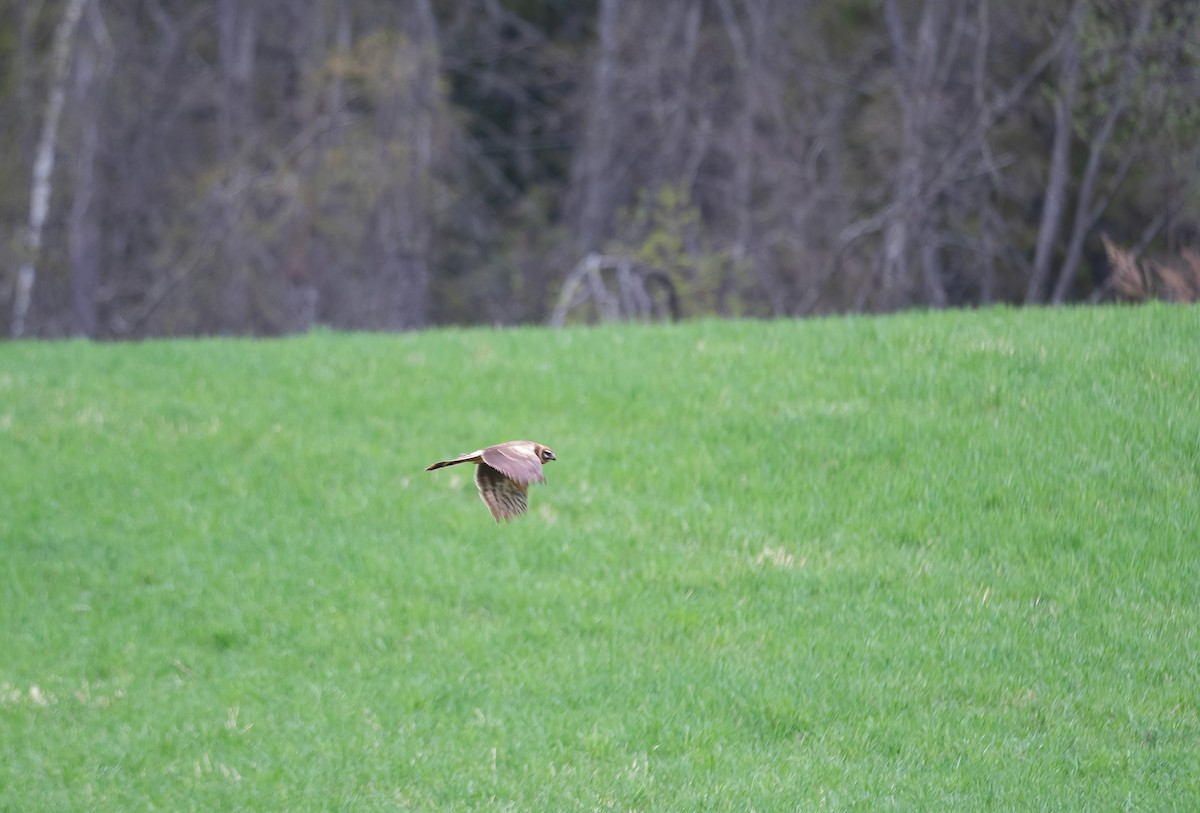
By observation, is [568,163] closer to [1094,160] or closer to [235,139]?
[235,139]

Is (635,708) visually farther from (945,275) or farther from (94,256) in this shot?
(94,256)

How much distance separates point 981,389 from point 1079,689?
3015mm

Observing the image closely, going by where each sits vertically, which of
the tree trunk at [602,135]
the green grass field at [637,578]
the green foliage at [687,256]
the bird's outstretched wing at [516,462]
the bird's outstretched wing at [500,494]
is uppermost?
the tree trunk at [602,135]

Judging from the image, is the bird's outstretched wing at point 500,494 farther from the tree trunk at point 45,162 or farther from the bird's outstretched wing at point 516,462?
the tree trunk at point 45,162

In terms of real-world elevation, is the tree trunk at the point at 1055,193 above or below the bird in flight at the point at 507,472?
above

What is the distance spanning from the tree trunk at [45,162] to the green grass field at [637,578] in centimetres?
1106

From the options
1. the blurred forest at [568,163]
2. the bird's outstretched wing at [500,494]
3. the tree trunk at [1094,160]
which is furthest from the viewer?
the blurred forest at [568,163]

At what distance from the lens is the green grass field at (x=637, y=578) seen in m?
6.32

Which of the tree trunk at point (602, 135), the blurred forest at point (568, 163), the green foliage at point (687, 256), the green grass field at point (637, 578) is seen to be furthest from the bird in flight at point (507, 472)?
the tree trunk at point (602, 135)

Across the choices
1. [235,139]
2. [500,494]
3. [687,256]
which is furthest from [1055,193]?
[500,494]

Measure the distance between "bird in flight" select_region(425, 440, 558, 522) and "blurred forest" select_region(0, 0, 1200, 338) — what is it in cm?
1004

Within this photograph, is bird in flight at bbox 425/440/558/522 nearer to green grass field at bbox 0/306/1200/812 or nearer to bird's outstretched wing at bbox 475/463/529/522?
bird's outstretched wing at bbox 475/463/529/522

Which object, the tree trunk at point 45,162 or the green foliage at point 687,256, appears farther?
the tree trunk at point 45,162

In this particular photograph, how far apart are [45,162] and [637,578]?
1741 centimetres
